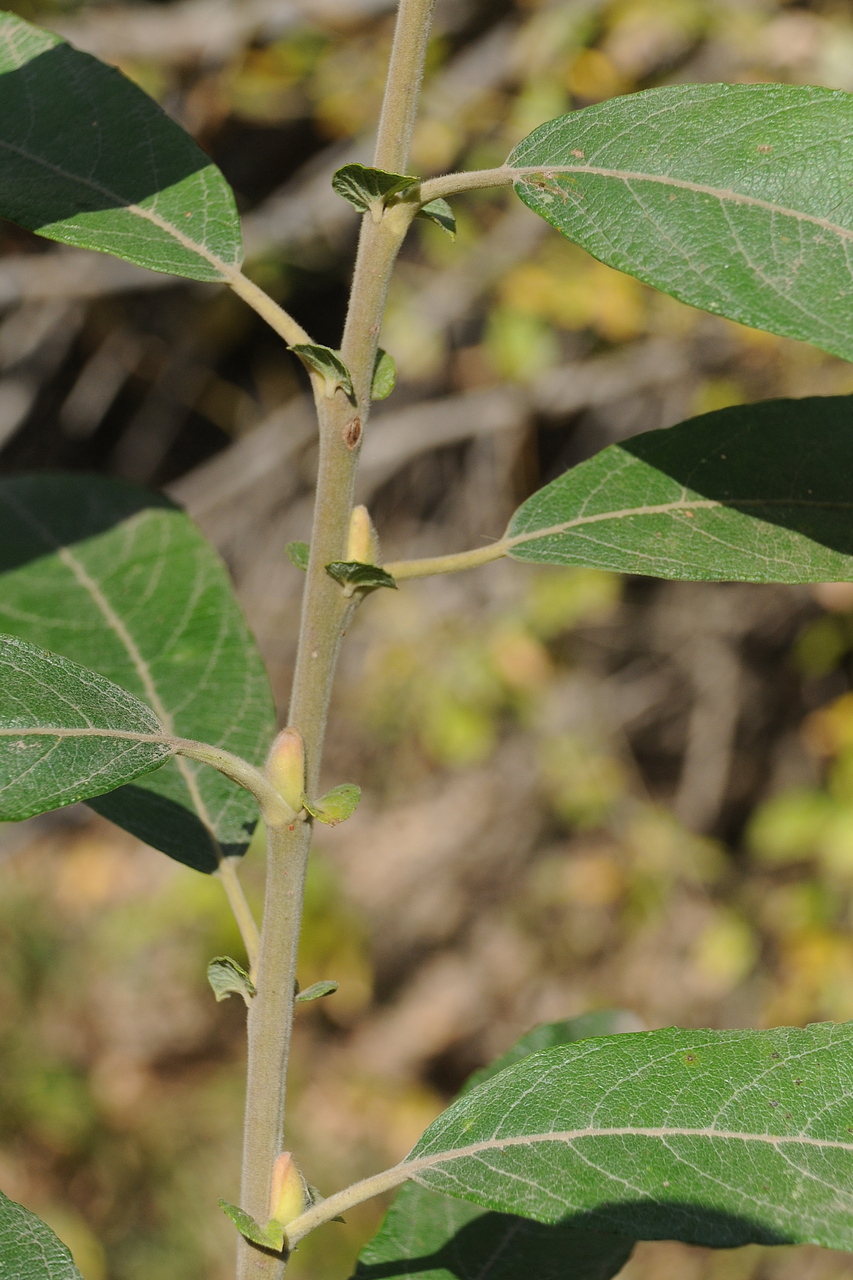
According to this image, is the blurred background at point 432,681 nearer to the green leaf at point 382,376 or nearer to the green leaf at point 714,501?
the green leaf at point 714,501

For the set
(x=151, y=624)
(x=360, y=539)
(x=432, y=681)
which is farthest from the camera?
(x=432, y=681)

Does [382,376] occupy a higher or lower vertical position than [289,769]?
higher

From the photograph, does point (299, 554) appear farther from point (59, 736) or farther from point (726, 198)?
point (726, 198)

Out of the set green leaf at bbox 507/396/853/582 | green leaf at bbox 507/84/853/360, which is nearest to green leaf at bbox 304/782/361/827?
green leaf at bbox 507/396/853/582

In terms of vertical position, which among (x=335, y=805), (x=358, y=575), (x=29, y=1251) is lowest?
(x=29, y=1251)

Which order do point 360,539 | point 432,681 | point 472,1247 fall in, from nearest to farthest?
point 360,539 → point 472,1247 → point 432,681

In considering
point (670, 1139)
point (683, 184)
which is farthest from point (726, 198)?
point (670, 1139)

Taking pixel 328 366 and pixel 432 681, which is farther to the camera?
pixel 432 681
